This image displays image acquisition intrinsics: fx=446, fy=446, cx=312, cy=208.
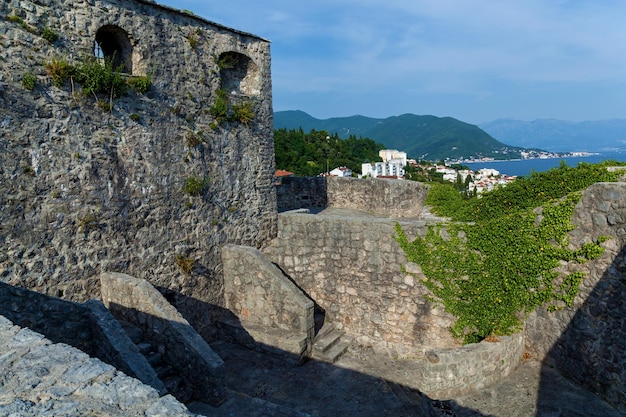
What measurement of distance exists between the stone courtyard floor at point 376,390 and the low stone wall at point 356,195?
6001 millimetres

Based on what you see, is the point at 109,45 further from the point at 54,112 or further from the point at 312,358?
the point at 312,358

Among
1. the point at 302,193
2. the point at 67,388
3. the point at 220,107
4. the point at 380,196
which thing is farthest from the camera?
the point at 302,193

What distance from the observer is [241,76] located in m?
11.5

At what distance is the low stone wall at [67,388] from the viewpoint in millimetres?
2732

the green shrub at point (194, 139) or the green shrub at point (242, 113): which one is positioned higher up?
the green shrub at point (242, 113)

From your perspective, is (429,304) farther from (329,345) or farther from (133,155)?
(133,155)

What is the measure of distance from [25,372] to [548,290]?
7.79 m

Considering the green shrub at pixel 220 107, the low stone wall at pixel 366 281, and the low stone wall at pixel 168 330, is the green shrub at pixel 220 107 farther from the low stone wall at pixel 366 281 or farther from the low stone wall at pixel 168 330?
the low stone wall at pixel 168 330

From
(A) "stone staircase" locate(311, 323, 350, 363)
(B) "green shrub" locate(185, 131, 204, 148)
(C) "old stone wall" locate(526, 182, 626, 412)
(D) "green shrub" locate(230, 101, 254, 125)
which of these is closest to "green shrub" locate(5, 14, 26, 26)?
(B) "green shrub" locate(185, 131, 204, 148)

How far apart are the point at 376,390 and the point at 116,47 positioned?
27.9ft

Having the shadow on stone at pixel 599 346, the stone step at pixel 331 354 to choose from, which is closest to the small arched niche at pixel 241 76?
the stone step at pixel 331 354

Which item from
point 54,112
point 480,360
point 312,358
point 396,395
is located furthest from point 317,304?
point 54,112

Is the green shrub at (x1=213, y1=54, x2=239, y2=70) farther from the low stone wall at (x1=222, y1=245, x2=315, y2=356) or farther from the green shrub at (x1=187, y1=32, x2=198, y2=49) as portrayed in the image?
the low stone wall at (x1=222, y1=245, x2=315, y2=356)

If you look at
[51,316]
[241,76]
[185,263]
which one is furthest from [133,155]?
[241,76]
